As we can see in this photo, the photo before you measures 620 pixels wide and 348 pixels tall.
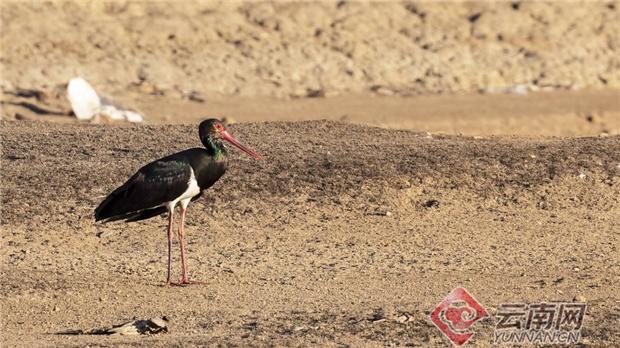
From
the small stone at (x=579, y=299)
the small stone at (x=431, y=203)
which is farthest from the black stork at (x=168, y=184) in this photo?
the small stone at (x=579, y=299)

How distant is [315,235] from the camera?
1179cm

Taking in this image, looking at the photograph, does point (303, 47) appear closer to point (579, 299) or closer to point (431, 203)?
point (431, 203)

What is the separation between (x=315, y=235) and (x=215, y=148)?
1.59 m

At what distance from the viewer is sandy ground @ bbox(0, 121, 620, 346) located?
31.0ft

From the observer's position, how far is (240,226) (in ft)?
39.3

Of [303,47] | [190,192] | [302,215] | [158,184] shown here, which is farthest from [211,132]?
[303,47]

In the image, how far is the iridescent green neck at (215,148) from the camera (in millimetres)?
10516

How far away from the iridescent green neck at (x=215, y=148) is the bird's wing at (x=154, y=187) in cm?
24

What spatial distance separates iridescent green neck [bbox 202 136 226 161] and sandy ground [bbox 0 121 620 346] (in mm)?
878

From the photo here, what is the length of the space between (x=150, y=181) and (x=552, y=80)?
14731 millimetres

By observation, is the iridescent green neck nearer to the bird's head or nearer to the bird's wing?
the bird's head

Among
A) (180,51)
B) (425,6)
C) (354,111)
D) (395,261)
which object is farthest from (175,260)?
(425,6)

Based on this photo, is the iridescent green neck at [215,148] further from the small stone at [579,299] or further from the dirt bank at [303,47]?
the dirt bank at [303,47]

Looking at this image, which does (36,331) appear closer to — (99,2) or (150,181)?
(150,181)
